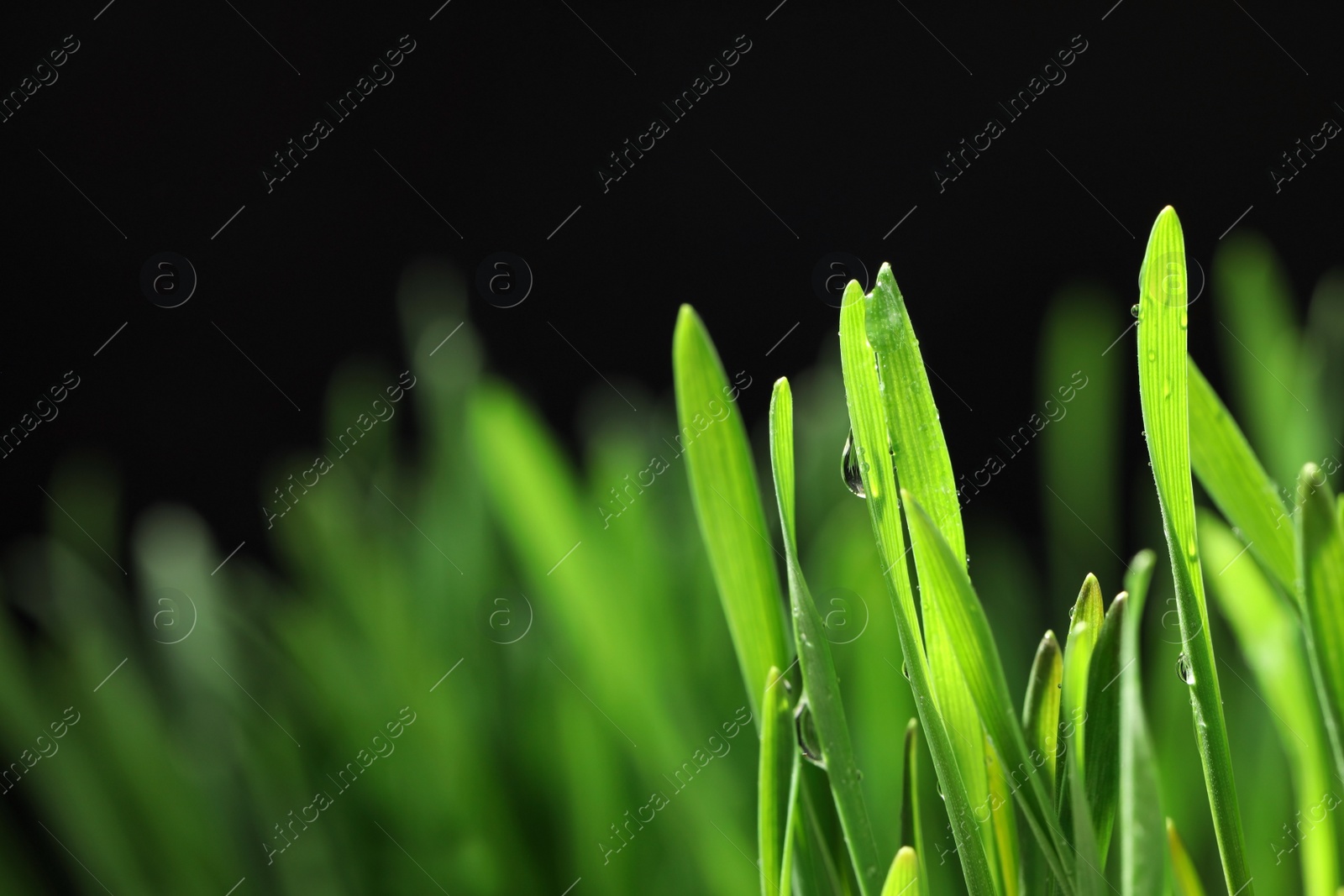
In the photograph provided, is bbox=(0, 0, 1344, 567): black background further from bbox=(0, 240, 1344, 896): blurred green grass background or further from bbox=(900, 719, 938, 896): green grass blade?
bbox=(900, 719, 938, 896): green grass blade

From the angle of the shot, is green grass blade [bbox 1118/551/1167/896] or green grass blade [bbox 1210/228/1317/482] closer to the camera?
green grass blade [bbox 1118/551/1167/896]

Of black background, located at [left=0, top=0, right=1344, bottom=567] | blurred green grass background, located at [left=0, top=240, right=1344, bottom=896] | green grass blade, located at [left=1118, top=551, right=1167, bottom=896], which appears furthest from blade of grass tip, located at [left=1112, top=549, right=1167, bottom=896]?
black background, located at [left=0, top=0, right=1344, bottom=567]

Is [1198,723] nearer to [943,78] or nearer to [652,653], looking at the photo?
[652,653]

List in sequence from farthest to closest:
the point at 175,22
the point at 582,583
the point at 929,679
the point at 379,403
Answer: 1. the point at 175,22
2. the point at 379,403
3. the point at 582,583
4. the point at 929,679

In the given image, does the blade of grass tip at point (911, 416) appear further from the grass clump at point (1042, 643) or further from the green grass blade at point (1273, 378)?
the green grass blade at point (1273, 378)

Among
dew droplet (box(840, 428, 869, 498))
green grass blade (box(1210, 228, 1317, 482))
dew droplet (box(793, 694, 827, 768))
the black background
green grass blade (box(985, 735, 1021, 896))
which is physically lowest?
green grass blade (box(1210, 228, 1317, 482))

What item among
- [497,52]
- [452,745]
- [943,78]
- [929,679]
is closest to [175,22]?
[497,52]

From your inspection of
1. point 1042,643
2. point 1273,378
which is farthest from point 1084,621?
point 1273,378

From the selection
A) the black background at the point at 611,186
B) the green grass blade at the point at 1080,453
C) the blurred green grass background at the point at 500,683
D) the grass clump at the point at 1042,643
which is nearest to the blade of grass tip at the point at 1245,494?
the grass clump at the point at 1042,643
